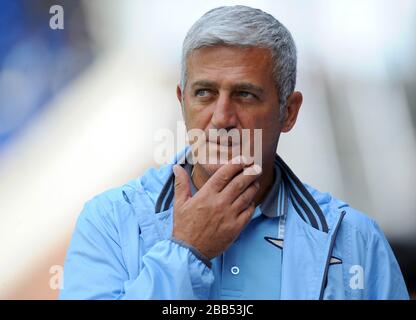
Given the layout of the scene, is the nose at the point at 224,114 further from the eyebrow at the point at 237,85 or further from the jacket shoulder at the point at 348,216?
the jacket shoulder at the point at 348,216

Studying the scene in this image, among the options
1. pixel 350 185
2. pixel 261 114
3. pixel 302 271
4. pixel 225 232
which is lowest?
pixel 302 271

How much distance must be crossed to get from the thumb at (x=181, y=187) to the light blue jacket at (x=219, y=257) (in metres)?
0.09

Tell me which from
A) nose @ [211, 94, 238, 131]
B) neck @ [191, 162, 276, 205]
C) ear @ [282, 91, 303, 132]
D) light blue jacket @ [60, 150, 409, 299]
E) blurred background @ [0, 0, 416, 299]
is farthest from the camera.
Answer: blurred background @ [0, 0, 416, 299]

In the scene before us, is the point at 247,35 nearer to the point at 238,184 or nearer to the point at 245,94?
the point at 245,94

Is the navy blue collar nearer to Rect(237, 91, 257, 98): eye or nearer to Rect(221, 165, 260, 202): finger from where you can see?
Rect(221, 165, 260, 202): finger

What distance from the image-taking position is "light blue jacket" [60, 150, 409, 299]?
1540 millimetres

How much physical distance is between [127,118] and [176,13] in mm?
360

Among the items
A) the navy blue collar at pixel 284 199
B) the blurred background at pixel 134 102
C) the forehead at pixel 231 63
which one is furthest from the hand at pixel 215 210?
the blurred background at pixel 134 102

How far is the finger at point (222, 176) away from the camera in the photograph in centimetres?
161

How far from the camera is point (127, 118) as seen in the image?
2096mm

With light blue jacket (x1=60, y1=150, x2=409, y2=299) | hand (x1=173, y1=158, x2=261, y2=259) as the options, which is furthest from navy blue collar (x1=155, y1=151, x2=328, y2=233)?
hand (x1=173, y1=158, x2=261, y2=259)

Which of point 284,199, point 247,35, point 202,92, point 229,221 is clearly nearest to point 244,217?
point 229,221
